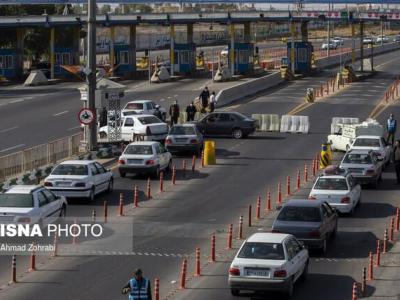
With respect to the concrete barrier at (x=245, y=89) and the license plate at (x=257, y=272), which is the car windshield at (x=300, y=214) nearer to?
the license plate at (x=257, y=272)

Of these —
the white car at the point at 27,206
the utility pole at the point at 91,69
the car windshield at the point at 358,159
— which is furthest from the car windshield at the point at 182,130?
the white car at the point at 27,206

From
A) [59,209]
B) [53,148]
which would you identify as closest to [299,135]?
[53,148]

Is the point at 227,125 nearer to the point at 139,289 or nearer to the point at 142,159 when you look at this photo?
the point at 142,159

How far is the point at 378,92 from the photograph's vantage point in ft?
249

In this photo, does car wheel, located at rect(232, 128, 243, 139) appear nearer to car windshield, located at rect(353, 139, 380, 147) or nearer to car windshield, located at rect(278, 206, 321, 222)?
car windshield, located at rect(353, 139, 380, 147)

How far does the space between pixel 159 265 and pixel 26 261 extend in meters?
2.98

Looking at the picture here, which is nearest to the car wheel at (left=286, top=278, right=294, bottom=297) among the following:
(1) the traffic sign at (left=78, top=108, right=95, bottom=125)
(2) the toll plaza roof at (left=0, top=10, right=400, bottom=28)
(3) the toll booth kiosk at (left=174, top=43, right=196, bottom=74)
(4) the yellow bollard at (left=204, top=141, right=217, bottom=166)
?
(4) the yellow bollard at (left=204, top=141, right=217, bottom=166)

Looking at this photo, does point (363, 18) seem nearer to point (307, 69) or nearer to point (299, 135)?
point (307, 69)

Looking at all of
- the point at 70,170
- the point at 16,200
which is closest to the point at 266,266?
the point at 16,200

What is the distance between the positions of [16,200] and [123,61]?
Result: 206 feet

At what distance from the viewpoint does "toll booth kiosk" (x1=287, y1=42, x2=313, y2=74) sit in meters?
88.7

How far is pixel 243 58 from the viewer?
288ft

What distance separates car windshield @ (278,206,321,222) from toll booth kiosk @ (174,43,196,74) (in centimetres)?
6327

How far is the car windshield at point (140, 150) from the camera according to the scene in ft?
123
